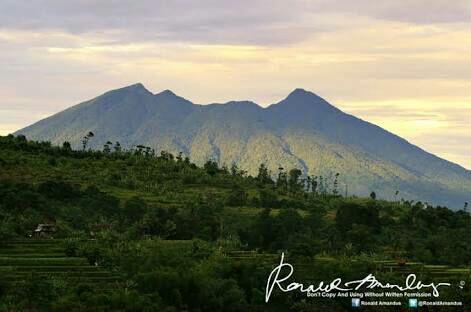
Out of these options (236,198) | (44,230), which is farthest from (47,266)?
(236,198)

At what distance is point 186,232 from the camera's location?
259 feet

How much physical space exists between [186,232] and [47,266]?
27.7 meters

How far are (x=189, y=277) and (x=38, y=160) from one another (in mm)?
64750

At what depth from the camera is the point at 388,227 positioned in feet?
303

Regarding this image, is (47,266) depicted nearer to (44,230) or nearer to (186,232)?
(44,230)

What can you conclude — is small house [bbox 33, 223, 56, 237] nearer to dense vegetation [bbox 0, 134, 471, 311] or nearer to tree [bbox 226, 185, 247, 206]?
dense vegetation [bbox 0, 134, 471, 311]

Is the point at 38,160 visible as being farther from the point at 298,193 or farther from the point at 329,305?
the point at 329,305

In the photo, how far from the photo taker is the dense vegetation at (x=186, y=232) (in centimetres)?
4941

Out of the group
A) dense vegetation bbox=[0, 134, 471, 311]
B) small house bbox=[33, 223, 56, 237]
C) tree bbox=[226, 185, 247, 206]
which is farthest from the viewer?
tree bbox=[226, 185, 247, 206]

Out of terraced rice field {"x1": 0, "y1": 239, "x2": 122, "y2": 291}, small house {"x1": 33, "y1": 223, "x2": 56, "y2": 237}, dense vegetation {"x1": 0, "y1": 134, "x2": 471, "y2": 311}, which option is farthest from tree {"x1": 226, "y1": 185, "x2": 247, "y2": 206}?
terraced rice field {"x1": 0, "y1": 239, "x2": 122, "y2": 291}

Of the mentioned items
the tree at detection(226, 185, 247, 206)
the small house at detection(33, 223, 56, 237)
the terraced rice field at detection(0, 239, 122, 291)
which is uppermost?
the tree at detection(226, 185, 247, 206)

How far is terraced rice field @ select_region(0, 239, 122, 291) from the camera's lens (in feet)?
159

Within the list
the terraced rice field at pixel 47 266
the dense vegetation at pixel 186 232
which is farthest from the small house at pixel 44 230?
the terraced rice field at pixel 47 266

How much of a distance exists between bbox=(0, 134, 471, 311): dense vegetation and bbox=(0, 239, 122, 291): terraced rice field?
2.21ft
